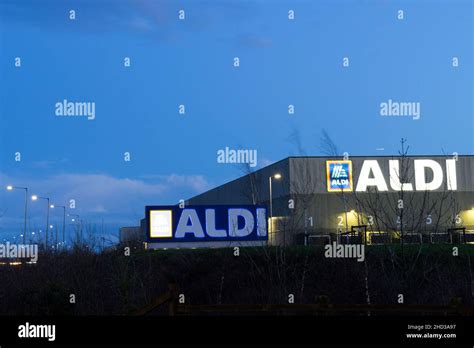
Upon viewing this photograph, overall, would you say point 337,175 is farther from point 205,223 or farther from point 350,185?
point 205,223

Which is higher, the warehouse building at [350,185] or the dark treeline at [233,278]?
the warehouse building at [350,185]

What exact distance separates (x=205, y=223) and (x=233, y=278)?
20.3 feet

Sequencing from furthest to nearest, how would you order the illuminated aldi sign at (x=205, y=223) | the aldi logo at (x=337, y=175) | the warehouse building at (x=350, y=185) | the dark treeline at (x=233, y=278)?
1. the aldi logo at (x=337, y=175)
2. the warehouse building at (x=350, y=185)
3. the illuminated aldi sign at (x=205, y=223)
4. the dark treeline at (x=233, y=278)

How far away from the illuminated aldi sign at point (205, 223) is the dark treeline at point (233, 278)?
9.86ft

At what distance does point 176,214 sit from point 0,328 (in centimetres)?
1696

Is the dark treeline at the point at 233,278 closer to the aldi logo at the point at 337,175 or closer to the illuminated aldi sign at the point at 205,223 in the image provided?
the illuminated aldi sign at the point at 205,223

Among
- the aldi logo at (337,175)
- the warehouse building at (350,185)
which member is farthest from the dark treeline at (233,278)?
the aldi logo at (337,175)

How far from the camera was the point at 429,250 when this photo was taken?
22156 mm

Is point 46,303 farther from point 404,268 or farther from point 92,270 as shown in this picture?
point 404,268

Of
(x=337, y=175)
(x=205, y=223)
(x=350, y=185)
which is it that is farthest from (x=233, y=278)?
(x=350, y=185)

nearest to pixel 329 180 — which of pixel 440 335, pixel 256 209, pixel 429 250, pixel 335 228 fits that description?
pixel 335 228

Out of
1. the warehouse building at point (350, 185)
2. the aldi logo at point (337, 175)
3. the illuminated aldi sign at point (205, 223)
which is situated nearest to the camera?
the illuminated aldi sign at point (205, 223)

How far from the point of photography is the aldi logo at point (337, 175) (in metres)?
44.1

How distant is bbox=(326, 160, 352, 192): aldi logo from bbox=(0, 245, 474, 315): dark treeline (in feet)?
68.5
